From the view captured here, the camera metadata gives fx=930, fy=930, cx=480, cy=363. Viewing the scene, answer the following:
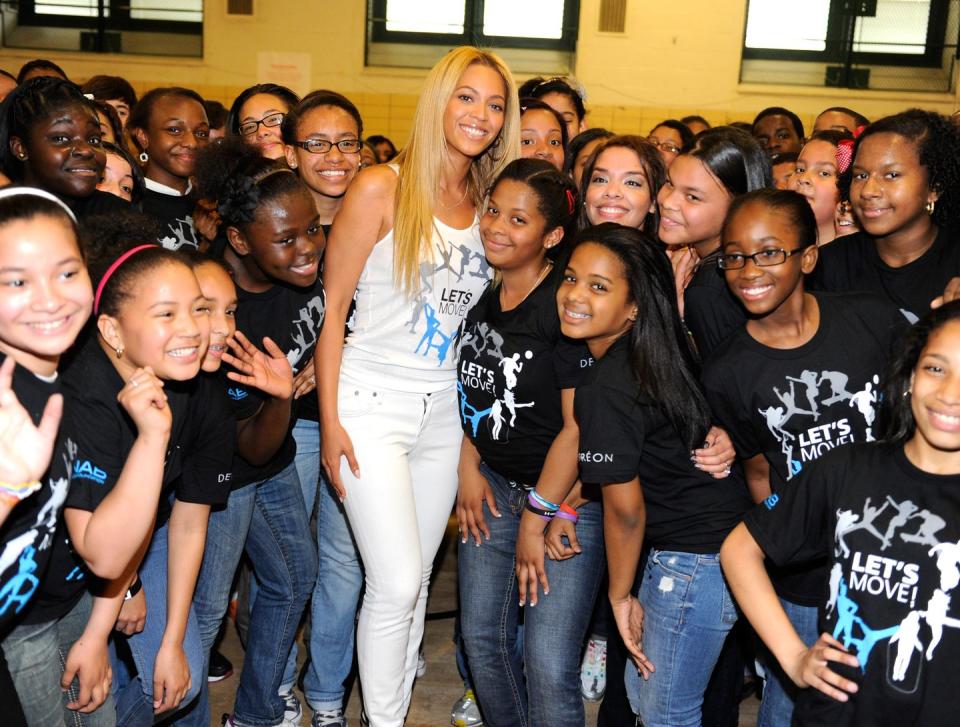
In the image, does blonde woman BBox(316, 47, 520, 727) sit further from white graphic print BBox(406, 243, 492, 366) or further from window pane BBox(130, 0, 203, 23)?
window pane BBox(130, 0, 203, 23)

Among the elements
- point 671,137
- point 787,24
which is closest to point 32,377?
point 671,137

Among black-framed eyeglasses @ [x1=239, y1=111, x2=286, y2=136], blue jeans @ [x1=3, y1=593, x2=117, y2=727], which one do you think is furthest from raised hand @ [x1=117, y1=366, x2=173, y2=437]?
black-framed eyeglasses @ [x1=239, y1=111, x2=286, y2=136]

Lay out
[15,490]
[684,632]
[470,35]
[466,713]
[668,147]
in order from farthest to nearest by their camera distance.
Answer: [470,35], [668,147], [466,713], [684,632], [15,490]

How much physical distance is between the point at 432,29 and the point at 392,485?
727 centimetres

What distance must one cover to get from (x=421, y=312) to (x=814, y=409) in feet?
3.78

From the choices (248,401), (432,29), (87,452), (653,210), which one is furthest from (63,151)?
(432,29)

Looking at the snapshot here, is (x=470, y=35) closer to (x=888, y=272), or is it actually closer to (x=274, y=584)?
(x=888, y=272)

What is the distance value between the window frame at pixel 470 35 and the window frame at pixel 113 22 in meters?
1.68

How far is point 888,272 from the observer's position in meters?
2.73

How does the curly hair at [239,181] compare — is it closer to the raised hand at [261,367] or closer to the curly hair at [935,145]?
the raised hand at [261,367]

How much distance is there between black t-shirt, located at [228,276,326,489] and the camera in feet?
8.76

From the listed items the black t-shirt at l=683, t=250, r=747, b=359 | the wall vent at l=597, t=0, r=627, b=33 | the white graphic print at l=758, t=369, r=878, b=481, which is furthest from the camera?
the wall vent at l=597, t=0, r=627, b=33

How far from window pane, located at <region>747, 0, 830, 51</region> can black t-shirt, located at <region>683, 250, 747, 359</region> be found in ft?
23.3

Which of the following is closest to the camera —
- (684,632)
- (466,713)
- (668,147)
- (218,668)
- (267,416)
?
(684,632)
